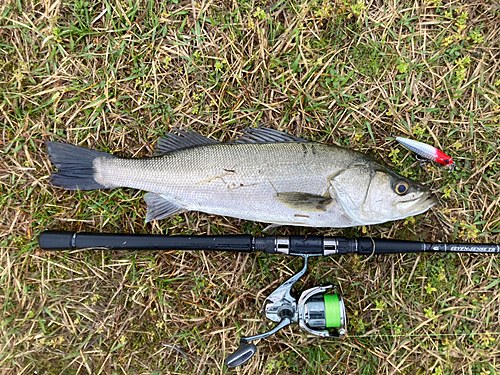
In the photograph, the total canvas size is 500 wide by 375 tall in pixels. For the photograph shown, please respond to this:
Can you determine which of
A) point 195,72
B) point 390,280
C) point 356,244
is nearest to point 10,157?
point 195,72

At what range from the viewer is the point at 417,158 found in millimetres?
3441

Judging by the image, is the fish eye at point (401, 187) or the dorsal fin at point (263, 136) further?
the dorsal fin at point (263, 136)

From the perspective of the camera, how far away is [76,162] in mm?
3236

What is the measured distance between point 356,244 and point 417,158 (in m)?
1.22

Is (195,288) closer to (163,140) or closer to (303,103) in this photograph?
(163,140)

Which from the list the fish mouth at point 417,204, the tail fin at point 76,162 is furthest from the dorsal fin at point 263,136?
the tail fin at point 76,162

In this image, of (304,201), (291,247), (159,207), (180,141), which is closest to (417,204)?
(304,201)

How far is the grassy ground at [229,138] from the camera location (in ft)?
11.0

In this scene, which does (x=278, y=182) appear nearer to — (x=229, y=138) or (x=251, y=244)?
(x=251, y=244)

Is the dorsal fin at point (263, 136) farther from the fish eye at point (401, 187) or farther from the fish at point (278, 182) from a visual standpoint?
the fish eye at point (401, 187)

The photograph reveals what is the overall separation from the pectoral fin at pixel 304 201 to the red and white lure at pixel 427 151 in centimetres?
114

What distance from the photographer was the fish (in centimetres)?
296

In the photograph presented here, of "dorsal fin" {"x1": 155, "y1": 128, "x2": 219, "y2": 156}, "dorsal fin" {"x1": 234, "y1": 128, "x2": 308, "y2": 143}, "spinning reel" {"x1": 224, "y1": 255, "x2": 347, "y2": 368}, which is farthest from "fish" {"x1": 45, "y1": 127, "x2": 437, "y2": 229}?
"spinning reel" {"x1": 224, "y1": 255, "x2": 347, "y2": 368}

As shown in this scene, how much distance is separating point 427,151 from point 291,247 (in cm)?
174
